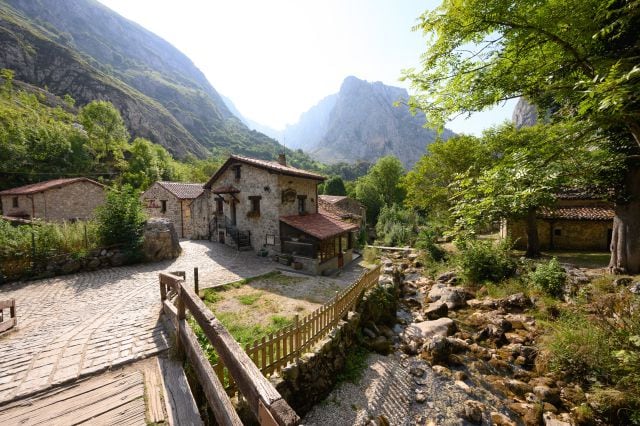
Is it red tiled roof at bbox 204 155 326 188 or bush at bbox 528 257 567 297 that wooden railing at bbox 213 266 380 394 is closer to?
bush at bbox 528 257 567 297

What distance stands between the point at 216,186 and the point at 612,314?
22.1 metres

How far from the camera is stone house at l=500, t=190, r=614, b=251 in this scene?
17.6m

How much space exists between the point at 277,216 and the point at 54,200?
20.4 metres

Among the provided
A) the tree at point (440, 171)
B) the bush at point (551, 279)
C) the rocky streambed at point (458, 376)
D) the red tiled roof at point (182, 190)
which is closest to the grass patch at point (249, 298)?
the rocky streambed at point (458, 376)

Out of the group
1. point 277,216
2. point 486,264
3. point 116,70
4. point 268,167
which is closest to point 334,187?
point 277,216

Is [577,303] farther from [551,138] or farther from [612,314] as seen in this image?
[551,138]

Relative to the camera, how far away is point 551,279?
36.2 ft

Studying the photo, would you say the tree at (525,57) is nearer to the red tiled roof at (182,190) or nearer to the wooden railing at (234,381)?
the wooden railing at (234,381)

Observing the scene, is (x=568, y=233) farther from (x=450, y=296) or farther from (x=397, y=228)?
(x=450, y=296)

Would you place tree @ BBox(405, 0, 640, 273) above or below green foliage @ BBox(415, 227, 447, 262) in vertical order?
above

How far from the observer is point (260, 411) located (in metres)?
2.06

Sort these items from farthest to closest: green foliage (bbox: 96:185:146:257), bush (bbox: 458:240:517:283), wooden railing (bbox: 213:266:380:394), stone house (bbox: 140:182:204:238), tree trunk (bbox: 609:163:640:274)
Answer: stone house (bbox: 140:182:204:238) < bush (bbox: 458:240:517:283) < green foliage (bbox: 96:185:146:257) < tree trunk (bbox: 609:163:640:274) < wooden railing (bbox: 213:266:380:394)

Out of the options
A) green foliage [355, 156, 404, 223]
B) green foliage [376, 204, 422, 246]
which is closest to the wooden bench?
green foliage [376, 204, 422, 246]

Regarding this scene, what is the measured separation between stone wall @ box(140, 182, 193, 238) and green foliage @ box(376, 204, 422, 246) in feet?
64.1
